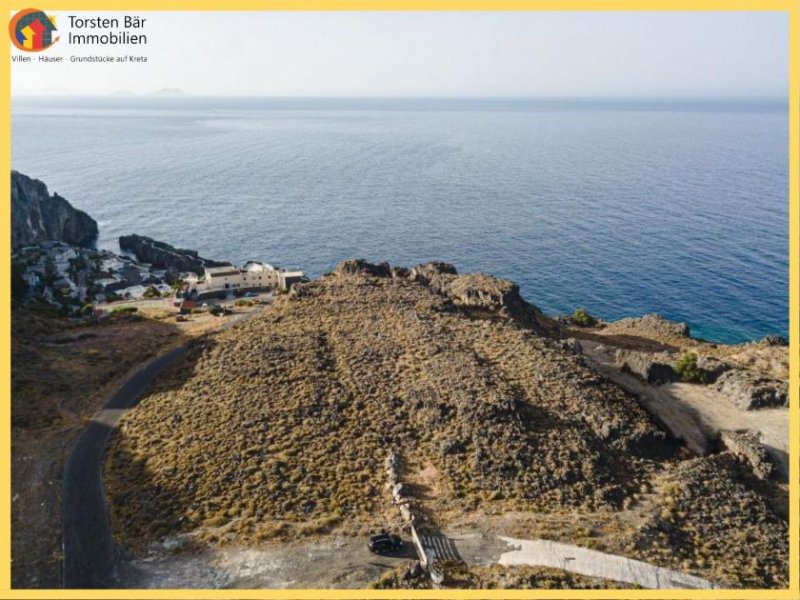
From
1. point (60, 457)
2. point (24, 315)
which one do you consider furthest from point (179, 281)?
point (60, 457)

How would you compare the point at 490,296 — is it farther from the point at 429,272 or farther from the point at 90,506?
the point at 90,506

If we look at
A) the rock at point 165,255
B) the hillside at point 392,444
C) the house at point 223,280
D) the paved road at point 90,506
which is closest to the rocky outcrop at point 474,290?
the hillside at point 392,444

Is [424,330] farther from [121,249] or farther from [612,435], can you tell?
[121,249]

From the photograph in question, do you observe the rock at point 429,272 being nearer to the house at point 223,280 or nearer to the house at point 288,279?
the house at point 288,279

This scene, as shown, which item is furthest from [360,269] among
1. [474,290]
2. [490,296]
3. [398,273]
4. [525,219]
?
[525,219]

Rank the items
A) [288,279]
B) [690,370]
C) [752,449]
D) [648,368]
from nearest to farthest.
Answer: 1. [752,449]
2. [648,368]
3. [690,370]
4. [288,279]

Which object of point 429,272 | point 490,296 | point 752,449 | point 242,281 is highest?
point 429,272
